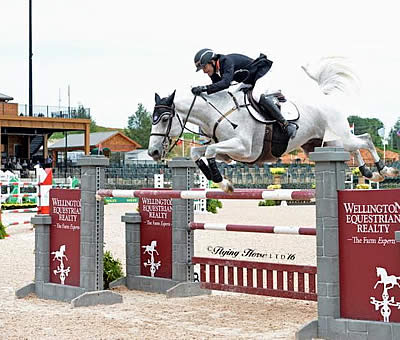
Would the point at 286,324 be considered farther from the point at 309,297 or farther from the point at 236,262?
the point at 236,262

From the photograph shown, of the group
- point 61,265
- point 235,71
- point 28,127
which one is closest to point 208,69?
point 235,71

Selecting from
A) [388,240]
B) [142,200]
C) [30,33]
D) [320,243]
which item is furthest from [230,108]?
[30,33]

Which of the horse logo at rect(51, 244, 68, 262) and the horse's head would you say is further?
the horse logo at rect(51, 244, 68, 262)

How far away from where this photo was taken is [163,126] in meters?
5.80

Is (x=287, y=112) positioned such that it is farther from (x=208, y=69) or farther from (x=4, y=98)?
(x=4, y=98)

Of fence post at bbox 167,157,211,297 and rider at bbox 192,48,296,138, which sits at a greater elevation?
rider at bbox 192,48,296,138

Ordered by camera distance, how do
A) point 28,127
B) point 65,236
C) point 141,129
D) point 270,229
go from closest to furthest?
point 270,229, point 65,236, point 28,127, point 141,129

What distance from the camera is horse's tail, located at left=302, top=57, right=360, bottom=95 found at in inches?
237

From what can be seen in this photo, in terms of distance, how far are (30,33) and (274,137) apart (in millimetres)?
33220

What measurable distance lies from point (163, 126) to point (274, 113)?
93 centimetres

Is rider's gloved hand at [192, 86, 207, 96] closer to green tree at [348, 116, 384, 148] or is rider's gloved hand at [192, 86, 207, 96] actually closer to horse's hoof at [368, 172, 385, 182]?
horse's hoof at [368, 172, 385, 182]

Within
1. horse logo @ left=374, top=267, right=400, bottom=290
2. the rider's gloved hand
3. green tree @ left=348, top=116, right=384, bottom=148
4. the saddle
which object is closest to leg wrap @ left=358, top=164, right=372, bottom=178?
the saddle

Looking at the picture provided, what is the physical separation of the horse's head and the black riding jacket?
14.8 inches

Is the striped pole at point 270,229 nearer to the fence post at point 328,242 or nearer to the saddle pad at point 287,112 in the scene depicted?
the fence post at point 328,242
